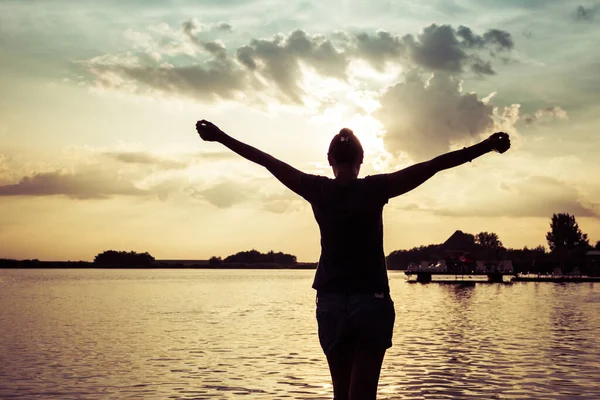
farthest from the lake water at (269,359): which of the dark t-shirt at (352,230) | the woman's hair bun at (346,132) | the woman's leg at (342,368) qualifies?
the woman's hair bun at (346,132)

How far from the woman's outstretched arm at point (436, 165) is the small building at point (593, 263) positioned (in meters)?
151

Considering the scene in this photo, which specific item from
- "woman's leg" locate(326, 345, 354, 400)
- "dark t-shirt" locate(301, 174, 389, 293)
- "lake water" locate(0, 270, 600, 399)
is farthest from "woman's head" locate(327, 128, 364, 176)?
"lake water" locate(0, 270, 600, 399)

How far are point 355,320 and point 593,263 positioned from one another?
15914cm

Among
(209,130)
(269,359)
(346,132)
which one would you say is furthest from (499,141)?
(269,359)

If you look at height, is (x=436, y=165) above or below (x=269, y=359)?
above

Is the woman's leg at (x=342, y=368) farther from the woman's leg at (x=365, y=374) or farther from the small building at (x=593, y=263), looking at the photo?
the small building at (x=593, y=263)

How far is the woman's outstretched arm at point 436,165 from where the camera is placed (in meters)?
4.51

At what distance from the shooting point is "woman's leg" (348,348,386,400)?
455cm

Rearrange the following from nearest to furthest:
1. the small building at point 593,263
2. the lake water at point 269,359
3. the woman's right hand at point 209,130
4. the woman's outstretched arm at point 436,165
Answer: the woman's outstretched arm at point 436,165 < the woman's right hand at point 209,130 < the lake water at point 269,359 < the small building at point 593,263

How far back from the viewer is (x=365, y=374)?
457 centimetres

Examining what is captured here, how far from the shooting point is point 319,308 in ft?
15.7

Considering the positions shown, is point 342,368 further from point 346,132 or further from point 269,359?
point 269,359

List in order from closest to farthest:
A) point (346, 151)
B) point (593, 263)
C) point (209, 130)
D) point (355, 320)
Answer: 1. point (355, 320)
2. point (346, 151)
3. point (209, 130)
4. point (593, 263)

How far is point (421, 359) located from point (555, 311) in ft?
96.8
